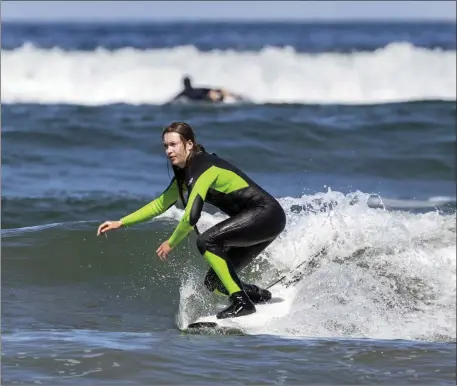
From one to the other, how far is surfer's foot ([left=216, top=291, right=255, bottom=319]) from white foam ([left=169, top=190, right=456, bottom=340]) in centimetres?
12

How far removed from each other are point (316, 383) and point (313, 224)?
2.66m

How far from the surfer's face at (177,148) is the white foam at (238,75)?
20.2 meters

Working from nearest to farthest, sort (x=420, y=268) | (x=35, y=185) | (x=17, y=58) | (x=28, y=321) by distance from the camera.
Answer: (x=28, y=321) < (x=420, y=268) < (x=35, y=185) < (x=17, y=58)

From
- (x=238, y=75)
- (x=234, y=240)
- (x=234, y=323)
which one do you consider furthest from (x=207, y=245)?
(x=238, y=75)

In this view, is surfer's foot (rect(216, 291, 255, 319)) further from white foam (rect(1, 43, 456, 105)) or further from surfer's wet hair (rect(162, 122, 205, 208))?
white foam (rect(1, 43, 456, 105))

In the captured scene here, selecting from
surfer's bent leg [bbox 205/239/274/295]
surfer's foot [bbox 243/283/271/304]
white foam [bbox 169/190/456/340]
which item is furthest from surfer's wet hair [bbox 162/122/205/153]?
white foam [bbox 169/190/456/340]

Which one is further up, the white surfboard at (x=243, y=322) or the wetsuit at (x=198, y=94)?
the wetsuit at (x=198, y=94)

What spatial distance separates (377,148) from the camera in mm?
16609

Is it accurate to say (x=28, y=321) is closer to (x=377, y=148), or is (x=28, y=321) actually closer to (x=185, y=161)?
(x=185, y=161)

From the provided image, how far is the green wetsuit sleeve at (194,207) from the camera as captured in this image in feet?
19.5

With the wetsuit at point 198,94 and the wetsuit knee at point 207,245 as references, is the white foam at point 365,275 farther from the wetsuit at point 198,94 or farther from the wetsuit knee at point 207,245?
the wetsuit at point 198,94

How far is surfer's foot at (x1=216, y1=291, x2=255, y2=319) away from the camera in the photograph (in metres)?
6.27

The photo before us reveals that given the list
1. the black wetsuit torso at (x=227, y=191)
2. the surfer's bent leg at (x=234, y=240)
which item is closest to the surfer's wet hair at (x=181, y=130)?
the black wetsuit torso at (x=227, y=191)

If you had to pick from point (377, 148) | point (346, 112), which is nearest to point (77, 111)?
point (346, 112)
